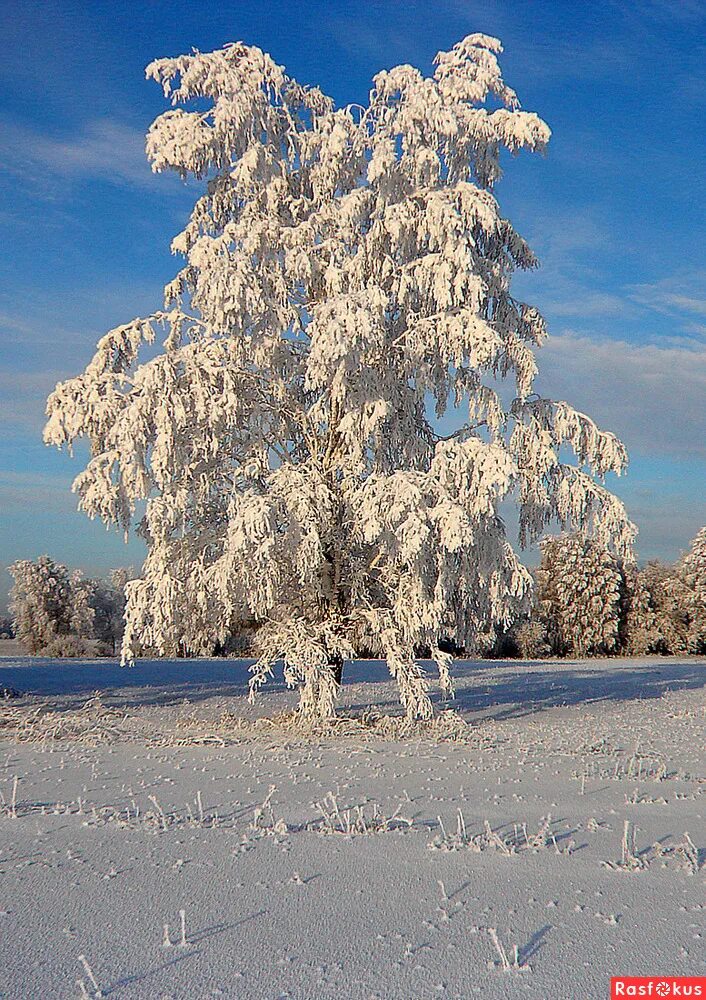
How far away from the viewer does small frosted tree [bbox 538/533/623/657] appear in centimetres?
4450

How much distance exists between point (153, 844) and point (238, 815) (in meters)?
1.14

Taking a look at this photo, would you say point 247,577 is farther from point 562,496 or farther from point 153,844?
point 153,844

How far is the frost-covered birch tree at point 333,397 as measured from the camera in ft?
41.3

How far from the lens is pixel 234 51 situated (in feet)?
45.7

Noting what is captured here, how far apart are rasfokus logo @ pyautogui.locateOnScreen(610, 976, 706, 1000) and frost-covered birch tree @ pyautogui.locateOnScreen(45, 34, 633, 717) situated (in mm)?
8029

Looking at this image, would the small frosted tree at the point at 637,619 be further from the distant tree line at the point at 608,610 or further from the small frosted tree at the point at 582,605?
the small frosted tree at the point at 582,605

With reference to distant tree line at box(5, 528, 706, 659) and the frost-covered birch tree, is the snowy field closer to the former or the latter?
the frost-covered birch tree

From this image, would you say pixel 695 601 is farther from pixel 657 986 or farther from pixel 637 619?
pixel 657 986

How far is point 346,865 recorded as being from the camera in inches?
224

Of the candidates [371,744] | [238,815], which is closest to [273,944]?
[238,815]

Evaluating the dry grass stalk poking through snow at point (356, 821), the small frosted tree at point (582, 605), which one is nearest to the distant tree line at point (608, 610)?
the small frosted tree at point (582, 605)

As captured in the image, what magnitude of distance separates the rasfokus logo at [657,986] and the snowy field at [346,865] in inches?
2.1

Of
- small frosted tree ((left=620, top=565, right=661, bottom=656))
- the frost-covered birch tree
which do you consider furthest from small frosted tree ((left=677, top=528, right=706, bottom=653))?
the frost-covered birch tree

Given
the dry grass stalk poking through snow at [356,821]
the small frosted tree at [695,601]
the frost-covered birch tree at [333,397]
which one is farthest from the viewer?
the small frosted tree at [695,601]
